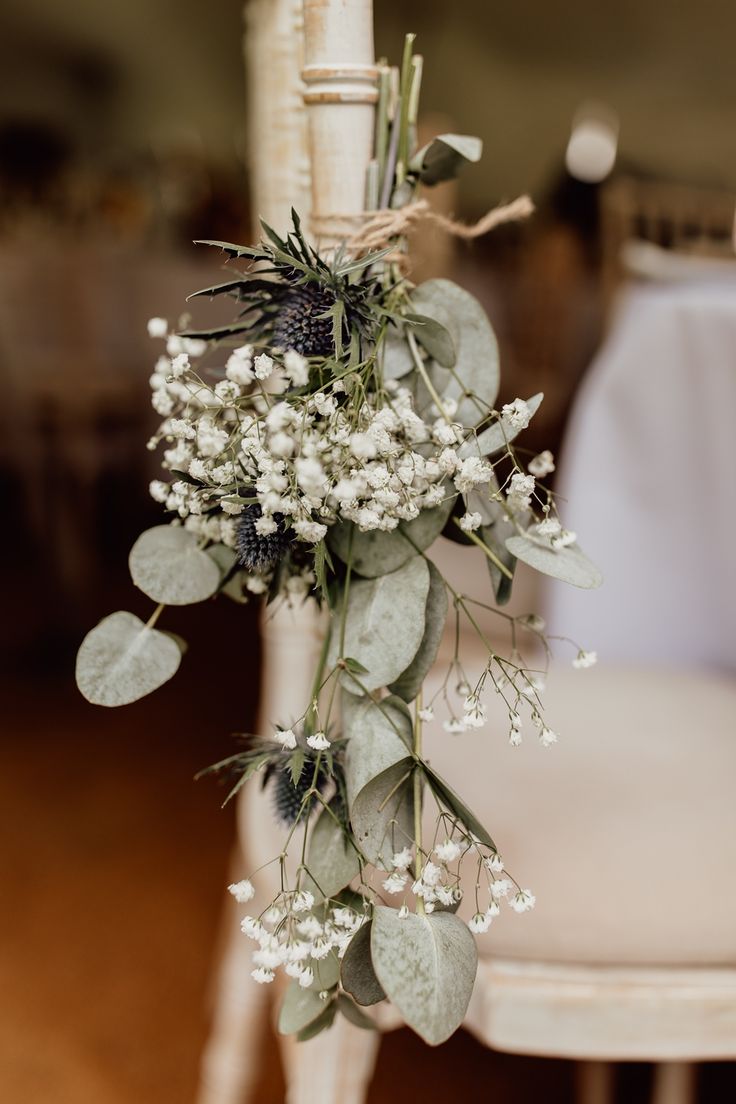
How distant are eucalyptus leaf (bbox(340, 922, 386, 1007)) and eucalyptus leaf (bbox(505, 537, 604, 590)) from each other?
5.8 inches

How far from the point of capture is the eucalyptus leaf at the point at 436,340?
388 mm

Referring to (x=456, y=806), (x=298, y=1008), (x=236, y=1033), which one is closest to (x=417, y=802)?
(x=456, y=806)

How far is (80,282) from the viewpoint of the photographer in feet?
7.54

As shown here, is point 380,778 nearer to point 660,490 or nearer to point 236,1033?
point 236,1033

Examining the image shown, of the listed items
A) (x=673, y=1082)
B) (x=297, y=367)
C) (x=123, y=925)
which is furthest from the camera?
(x=123, y=925)

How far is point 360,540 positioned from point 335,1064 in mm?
346

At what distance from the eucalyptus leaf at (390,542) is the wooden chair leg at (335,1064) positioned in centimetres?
31

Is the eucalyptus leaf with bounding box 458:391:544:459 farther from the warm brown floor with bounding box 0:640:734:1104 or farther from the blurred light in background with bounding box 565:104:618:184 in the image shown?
the blurred light in background with bounding box 565:104:618:184

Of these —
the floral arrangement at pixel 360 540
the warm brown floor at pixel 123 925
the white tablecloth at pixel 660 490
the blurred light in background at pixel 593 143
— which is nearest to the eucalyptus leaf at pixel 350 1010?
the floral arrangement at pixel 360 540

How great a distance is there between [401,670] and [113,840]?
3.94 ft

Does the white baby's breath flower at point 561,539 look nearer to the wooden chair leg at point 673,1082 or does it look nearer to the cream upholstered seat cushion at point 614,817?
the cream upholstered seat cushion at point 614,817

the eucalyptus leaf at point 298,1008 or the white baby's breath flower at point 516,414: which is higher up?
the white baby's breath flower at point 516,414

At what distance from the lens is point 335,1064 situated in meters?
0.56

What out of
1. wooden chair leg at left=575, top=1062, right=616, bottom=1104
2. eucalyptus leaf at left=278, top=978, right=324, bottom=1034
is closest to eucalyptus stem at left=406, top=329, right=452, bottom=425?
eucalyptus leaf at left=278, top=978, right=324, bottom=1034
